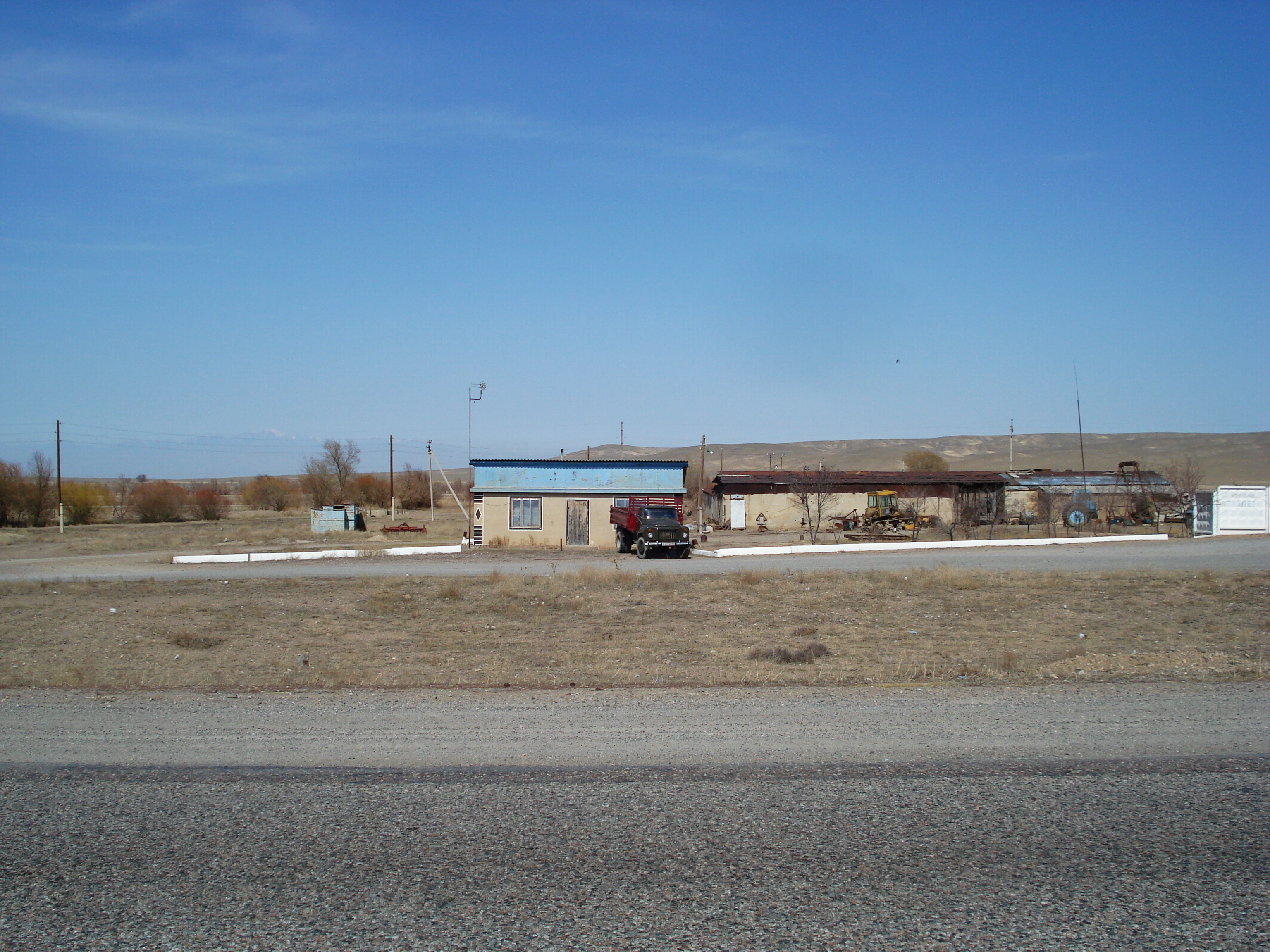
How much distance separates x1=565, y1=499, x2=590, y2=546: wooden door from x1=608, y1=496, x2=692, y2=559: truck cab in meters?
1.69

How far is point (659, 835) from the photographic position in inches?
205

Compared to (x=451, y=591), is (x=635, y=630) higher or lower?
lower

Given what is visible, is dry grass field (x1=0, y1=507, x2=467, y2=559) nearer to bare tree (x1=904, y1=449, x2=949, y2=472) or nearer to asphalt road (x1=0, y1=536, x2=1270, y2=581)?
asphalt road (x1=0, y1=536, x2=1270, y2=581)

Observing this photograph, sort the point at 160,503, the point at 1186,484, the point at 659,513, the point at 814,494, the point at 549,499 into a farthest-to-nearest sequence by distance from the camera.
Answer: the point at 160,503 < the point at 814,494 < the point at 1186,484 < the point at 549,499 < the point at 659,513

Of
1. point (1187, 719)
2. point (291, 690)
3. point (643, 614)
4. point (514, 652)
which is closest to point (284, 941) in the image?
point (291, 690)

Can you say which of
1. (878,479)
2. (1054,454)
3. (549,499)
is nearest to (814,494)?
(878,479)

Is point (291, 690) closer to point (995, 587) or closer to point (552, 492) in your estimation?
point (995, 587)

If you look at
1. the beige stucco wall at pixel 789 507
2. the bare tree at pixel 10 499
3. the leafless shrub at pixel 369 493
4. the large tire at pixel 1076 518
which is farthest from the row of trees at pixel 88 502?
the large tire at pixel 1076 518

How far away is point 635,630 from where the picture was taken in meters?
18.2

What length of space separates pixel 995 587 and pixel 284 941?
72.7 feet

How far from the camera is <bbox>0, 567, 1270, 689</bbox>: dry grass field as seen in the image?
37.7 ft

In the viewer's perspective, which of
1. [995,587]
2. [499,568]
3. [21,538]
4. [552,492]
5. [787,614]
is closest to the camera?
[787,614]

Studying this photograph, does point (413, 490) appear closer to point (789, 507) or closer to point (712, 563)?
point (789, 507)

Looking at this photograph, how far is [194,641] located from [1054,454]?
163098 mm
